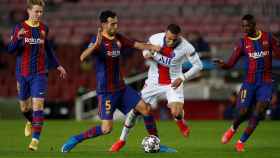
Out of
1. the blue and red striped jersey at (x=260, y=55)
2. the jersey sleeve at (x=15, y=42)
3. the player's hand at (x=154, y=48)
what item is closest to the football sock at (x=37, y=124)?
the jersey sleeve at (x=15, y=42)

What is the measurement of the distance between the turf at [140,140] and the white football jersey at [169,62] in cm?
123

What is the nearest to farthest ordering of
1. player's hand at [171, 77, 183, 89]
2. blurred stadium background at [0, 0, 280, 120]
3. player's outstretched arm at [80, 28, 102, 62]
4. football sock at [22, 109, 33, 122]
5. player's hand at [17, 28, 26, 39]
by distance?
1. player's outstretched arm at [80, 28, 102, 62]
2. player's hand at [17, 28, 26, 39]
3. player's hand at [171, 77, 183, 89]
4. football sock at [22, 109, 33, 122]
5. blurred stadium background at [0, 0, 280, 120]

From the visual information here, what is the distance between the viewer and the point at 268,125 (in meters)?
22.7

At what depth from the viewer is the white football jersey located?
15.1m

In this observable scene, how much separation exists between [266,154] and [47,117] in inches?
551

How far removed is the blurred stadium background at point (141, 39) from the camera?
2670cm

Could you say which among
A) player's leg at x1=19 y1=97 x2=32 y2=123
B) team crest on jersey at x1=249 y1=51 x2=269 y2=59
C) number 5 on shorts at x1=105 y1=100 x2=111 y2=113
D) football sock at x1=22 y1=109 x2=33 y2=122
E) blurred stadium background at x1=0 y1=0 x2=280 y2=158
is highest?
team crest on jersey at x1=249 y1=51 x2=269 y2=59

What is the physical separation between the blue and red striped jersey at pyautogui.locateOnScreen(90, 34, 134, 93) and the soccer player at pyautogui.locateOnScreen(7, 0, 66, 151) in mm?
1142

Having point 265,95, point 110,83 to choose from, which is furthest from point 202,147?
point 110,83

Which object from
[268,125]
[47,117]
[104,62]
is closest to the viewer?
[104,62]

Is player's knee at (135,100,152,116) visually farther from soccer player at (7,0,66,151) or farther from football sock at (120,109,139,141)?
soccer player at (7,0,66,151)

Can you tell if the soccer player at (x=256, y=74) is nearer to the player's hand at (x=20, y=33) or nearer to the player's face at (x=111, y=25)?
the player's face at (x=111, y=25)

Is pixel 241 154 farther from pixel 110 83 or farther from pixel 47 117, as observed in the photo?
pixel 47 117

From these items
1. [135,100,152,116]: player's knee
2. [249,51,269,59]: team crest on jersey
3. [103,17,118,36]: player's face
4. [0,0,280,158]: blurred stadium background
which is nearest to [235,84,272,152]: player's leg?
[249,51,269,59]: team crest on jersey
